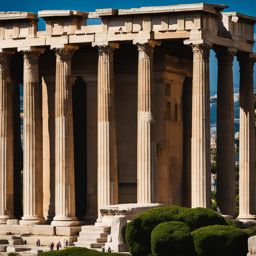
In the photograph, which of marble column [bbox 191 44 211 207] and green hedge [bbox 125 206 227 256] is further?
marble column [bbox 191 44 211 207]

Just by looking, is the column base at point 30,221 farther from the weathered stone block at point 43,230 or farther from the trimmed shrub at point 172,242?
the trimmed shrub at point 172,242

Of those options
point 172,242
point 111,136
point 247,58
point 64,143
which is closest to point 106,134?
point 111,136

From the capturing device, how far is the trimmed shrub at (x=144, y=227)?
317 ft

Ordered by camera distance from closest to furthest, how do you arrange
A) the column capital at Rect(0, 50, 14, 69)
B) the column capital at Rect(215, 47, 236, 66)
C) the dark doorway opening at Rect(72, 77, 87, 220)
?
the column capital at Rect(215, 47, 236, 66) → the column capital at Rect(0, 50, 14, 69) → the dark doorway opening at Rect(72, 77, 87, 220)

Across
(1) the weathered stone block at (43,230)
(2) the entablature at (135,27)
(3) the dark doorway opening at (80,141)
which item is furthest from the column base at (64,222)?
(2) the entablature at (135,27)

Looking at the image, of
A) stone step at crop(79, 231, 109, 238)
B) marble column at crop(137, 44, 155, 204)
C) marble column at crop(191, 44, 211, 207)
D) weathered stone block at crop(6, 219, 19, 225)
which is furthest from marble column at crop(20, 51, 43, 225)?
marble column at crop(191, 44, 211, 207)

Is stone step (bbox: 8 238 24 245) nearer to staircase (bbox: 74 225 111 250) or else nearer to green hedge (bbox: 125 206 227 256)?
staircase (bbox: 74 225 111 250)

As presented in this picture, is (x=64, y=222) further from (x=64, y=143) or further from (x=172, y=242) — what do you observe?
(x=172, y=242)

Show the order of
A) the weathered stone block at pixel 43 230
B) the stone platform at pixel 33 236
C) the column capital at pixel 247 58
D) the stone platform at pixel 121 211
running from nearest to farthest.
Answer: the stone platform at pixel 121 211 → the stone platform at pixel 33 236 → the weathered stone block at pixel 43 230 → the column capital at pixel 247 58

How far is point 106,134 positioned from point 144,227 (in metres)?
13.3

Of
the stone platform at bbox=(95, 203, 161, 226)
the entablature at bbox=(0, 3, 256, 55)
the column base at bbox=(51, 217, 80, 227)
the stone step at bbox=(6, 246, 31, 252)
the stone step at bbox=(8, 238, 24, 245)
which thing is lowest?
the stone step at bbox=(6, 246, 31, 252)

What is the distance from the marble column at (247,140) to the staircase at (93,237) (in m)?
13.3

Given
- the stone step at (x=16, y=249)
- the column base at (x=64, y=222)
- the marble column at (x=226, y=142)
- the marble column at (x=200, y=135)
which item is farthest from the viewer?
the marble column at (x=226, y=142)

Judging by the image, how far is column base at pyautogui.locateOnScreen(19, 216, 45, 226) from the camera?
11062 centimetres
